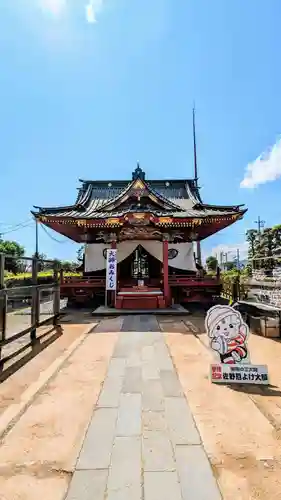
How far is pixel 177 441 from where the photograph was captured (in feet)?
8.33

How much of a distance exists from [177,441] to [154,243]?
1110 cm

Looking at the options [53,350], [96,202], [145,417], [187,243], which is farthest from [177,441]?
[96,202]

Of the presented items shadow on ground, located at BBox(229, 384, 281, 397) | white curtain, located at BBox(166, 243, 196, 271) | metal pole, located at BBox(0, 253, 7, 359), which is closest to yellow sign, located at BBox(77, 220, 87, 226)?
white curtain, located at BBox(166, 243, 196, 271)

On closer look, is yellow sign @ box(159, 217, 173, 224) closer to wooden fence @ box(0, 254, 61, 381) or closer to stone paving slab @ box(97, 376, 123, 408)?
wooden fence @ box(0, 254, 61, 381)

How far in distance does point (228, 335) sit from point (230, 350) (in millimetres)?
201

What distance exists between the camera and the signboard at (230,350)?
3.90 meters

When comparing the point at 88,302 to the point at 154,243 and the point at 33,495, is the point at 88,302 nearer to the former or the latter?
the point at 154,243

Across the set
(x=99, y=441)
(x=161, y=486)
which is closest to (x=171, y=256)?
(x=99, y=441)

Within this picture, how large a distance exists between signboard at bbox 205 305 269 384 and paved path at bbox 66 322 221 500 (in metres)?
0.67

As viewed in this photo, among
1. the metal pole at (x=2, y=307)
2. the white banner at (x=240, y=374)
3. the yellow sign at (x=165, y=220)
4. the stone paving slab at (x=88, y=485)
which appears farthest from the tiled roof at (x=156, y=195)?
the stone paving slab at (x=88, y=485)

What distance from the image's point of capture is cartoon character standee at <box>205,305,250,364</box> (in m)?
4.07

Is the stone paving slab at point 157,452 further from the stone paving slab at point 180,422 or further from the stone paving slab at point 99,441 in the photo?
the stone paving slab at point 99,441

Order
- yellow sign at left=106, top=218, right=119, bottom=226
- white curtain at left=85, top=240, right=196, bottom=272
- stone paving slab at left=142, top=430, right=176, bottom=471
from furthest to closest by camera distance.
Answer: white curtain at left=85, top=240, right=196, bottom=272 → yellow sign at left=106, top=218, right=119, bottom=226 → stone paving slab at left=142, top=430, right=176, bottom=471

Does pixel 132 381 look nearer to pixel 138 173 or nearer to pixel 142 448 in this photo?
pixel 142 448
